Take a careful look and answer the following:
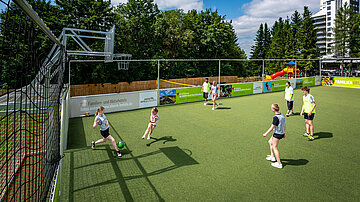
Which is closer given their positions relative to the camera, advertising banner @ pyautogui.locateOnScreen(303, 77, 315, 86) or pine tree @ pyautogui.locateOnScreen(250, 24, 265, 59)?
advertising banner @ pyautogui.locateOnScreen(303, 77, 315, 86)

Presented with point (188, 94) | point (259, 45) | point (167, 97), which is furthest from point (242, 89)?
point (259, 45)

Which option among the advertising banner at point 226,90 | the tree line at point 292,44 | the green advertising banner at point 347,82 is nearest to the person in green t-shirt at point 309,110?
the advertising banner at point 226,90

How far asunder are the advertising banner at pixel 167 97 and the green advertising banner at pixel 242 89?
245 inches

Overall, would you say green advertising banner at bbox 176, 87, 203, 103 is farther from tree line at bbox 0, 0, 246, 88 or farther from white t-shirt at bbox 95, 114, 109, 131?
white t-shirt at bbox 95, 114, 109, 131

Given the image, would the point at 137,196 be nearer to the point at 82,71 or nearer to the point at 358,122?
the point at 358,122

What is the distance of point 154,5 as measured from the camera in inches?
1518

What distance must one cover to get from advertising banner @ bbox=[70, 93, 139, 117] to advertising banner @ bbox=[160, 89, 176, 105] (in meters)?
2.00

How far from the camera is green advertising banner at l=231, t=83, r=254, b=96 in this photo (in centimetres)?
2091

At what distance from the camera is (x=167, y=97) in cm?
1714

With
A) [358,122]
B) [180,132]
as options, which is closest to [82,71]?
[180,132]

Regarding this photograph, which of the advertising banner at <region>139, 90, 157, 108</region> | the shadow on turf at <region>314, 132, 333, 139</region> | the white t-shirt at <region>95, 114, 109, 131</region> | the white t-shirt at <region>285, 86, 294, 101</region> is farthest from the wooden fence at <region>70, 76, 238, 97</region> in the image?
the shadow on turf at <region>314, 132, 333, 139</region>

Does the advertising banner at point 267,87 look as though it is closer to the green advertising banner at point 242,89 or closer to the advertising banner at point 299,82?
the green advertising banner at point 242,89

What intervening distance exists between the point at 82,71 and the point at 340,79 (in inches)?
1138

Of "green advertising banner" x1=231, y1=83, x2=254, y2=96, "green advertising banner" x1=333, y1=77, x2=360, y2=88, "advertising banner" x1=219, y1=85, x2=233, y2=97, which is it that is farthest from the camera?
"green advertising banner" x1=333, y1=77, x2=360, y2=88
